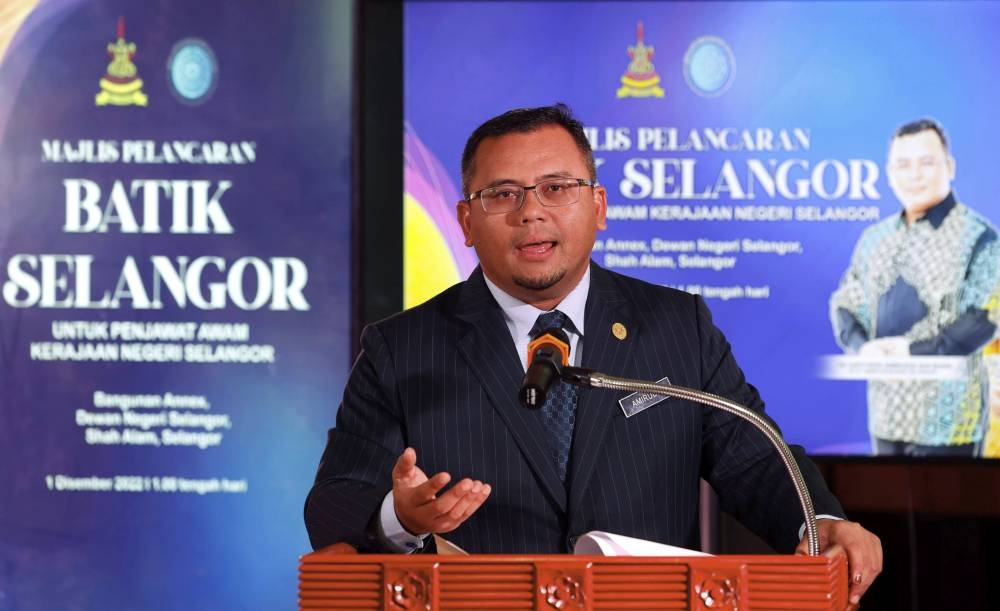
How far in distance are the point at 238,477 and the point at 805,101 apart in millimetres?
2367

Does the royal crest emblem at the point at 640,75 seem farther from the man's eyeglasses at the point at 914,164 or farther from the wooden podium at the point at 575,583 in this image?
the wooden podium at the point at 575,583

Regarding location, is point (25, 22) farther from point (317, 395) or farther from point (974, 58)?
point (974, 58)

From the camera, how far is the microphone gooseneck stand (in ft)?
5.60

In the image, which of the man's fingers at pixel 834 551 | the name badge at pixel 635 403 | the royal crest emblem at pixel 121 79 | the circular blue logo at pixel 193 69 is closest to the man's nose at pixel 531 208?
the name badge at pixel 635 403

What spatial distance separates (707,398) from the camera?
1779 millimetres

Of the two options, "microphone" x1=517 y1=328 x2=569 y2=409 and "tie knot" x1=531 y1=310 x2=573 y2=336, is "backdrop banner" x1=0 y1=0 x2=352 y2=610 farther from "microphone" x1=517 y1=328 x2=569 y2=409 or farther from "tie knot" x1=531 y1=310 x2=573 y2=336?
"microphone" x1=517 y1=328 x2=569 y2=409

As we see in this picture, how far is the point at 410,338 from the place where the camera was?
2.39 metres

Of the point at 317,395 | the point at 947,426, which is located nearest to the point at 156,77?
the point at 317,395

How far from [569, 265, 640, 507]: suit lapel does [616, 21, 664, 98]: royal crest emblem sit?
74.3 inches

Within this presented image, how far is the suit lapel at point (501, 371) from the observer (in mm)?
2205

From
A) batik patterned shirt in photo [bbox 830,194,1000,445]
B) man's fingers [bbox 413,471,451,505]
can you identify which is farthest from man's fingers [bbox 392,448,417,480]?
batik patterned shirt in photo [bbox 830,194,1000,445]

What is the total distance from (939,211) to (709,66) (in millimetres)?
918

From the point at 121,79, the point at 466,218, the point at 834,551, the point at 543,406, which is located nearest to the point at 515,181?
the point at 466,218

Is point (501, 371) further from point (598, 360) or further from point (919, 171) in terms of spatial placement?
point (919, 171)
